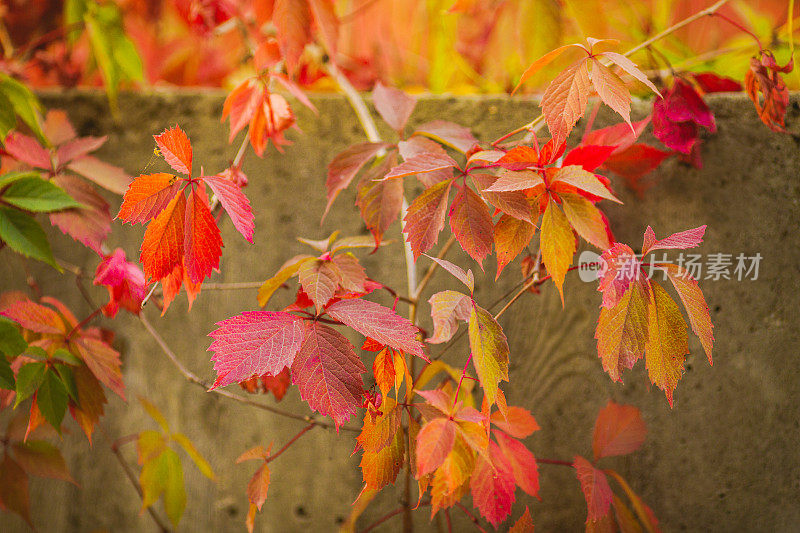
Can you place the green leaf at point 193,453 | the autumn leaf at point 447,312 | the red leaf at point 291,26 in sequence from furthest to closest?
the green leaf at point 193,453
the red leaf at point 291,26
the autumn leaf at point 447,312

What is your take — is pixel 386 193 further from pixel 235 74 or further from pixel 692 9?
pixel 692 9

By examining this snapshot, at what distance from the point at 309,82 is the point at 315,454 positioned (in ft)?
2.32

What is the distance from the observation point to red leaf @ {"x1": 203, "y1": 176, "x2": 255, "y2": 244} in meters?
0.51

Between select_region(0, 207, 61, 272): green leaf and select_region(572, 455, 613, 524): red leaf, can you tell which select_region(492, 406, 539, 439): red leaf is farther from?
select_region(0, 207, 61, 272): green leaf

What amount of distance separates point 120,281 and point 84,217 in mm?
126

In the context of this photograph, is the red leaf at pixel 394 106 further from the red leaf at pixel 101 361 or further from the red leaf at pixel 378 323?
the red leaf at pixel 101 361

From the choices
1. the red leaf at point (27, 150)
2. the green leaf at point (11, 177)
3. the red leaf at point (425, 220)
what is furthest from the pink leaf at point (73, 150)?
the red leaf at point (425, 220)

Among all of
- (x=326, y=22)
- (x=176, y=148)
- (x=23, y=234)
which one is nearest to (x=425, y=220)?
(x=176, y=148)

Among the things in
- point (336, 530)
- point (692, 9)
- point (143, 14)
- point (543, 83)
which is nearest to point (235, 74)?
point (143, 14)

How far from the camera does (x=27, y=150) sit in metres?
0.70

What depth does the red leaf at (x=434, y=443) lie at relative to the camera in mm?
479

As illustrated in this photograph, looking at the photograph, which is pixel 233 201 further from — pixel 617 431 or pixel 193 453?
pixel 617 431

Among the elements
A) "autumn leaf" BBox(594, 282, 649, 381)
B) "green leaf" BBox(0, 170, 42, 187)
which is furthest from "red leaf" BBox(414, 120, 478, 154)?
"green leaf" BBox(0, 170, 42, 187)

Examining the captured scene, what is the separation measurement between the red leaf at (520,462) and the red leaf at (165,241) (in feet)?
1.52
